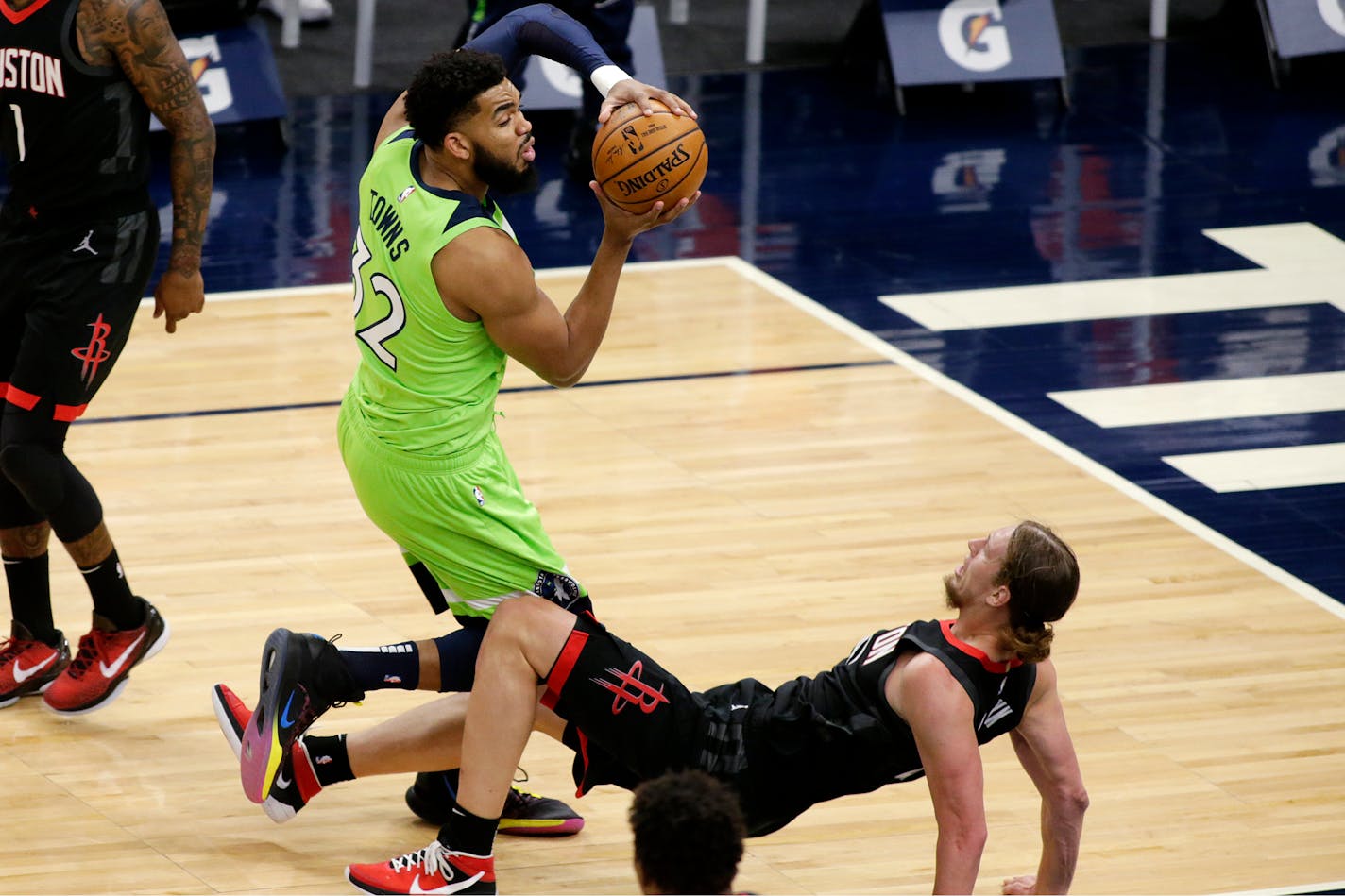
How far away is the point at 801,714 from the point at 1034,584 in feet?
1.74

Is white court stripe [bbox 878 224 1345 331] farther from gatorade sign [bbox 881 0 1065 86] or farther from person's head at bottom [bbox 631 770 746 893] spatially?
person's head at bottom [bbox 631 770 746 893]

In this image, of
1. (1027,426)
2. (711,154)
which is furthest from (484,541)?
(711,154)

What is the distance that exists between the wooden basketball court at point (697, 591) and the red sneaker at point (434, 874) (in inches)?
5.0

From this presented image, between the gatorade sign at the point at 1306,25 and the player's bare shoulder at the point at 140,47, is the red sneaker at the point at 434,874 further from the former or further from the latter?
the gatorade sign at the point at 1306,25

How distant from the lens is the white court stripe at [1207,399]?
6992 mm

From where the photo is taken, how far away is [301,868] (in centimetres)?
427

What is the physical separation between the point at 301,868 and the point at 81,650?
1.01 metres

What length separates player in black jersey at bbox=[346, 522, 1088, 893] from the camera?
3.79m

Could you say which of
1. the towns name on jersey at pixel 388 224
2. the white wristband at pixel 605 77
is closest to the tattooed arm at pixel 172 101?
the towns name on jersey at pixel 388 224

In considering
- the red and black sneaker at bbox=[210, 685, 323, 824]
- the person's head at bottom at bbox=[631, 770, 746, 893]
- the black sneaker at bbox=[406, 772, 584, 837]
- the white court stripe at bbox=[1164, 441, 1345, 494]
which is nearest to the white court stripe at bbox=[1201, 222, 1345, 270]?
the white court stripe at bbox=[1164, 441, 1345, 494]

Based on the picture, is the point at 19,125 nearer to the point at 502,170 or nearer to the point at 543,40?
the point at 543,40

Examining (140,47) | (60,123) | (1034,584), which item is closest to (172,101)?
(140,47)

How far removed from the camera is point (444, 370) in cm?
406

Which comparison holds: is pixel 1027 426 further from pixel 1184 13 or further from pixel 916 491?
pixel 1184 13
